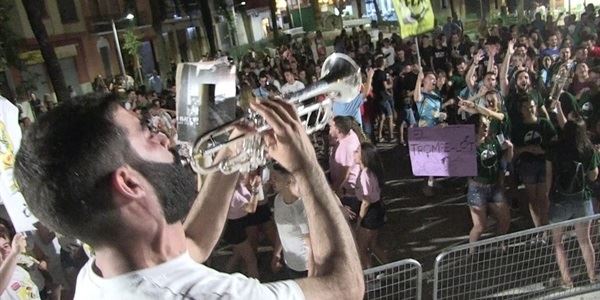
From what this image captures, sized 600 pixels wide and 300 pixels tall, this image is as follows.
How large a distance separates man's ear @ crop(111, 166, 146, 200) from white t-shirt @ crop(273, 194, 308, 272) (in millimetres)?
2516

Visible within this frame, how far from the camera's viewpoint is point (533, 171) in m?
Answer: 4.98

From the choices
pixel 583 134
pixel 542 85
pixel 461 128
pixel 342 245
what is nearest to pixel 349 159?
pixel 461 128

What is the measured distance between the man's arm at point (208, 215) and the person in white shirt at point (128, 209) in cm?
40

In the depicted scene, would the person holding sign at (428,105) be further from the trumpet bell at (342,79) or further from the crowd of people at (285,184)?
the trumpet bell at (342,79)

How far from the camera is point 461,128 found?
5.50 metres

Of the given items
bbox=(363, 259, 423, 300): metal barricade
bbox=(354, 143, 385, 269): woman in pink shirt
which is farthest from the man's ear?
bbox=(354, 143, 385, 269): woman in pink shirt

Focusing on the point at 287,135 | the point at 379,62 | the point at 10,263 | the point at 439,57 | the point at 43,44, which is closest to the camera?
the point at 287,135

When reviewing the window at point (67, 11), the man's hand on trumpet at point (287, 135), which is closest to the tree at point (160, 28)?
the window at point (67, 11)

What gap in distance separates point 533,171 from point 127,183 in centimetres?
439

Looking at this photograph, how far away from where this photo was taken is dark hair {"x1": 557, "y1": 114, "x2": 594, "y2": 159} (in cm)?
424

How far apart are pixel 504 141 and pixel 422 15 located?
79.6 inches

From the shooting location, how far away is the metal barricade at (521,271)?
3.98m

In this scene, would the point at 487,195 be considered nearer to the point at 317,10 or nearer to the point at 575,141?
the point at 575,141

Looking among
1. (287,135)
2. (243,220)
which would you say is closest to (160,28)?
(243,220)
